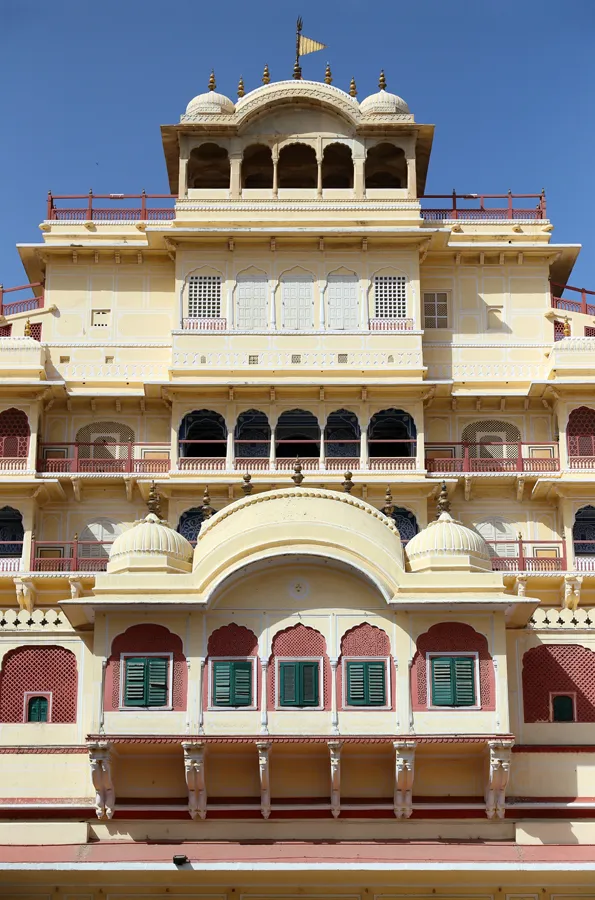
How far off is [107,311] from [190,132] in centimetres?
520

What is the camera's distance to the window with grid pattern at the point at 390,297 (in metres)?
39.2

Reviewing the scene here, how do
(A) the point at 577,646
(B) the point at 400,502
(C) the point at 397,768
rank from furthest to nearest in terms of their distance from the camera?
(B) the point at 400,502 → (A) the point at 577,646 → (C) the point at 397,768

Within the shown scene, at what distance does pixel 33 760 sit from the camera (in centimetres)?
2852

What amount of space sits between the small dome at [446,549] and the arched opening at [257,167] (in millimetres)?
15108

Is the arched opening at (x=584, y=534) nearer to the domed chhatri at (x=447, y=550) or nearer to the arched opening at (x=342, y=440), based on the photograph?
the arched opening at (x=342, y=440)

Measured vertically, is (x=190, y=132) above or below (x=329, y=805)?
above

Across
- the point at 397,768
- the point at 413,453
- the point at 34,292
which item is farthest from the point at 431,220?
the point at 397,768

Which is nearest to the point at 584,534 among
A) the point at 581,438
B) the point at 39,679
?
the point at 581,438

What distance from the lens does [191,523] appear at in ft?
125

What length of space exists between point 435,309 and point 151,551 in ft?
45.7

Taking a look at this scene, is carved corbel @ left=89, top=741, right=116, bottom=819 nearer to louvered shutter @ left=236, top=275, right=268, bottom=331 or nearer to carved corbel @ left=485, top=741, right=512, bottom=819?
carved corbel @ left=485, top=741, right=512, bottom=819

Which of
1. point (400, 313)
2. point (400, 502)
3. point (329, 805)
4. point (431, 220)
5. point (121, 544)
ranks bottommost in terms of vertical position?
point (329, 805)

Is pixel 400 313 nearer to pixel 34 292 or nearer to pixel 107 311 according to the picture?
pixel 107 311

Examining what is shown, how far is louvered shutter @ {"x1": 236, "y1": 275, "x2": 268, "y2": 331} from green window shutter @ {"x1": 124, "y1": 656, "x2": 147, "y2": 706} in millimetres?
13056
